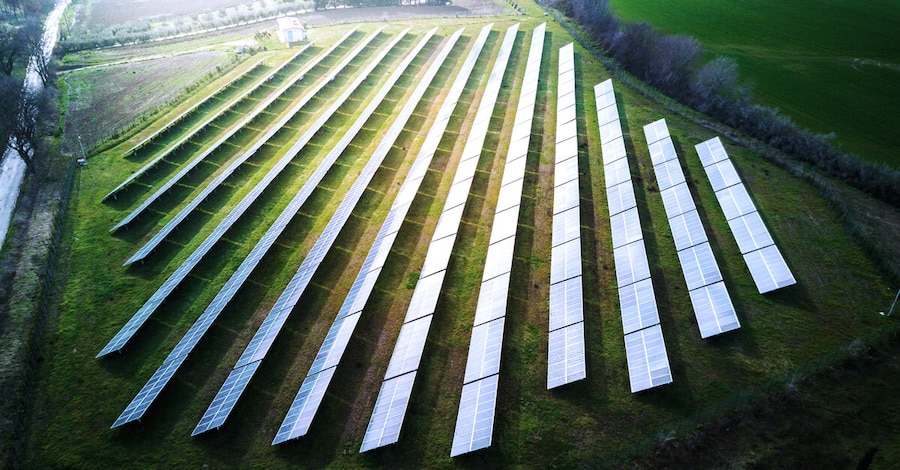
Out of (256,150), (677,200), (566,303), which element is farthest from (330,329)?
(677,200)

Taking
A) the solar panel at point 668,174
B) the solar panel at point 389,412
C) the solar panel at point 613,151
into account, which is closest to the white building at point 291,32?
the solar panel at point 613,151

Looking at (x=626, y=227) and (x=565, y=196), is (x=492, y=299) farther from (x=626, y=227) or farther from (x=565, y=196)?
(x=565, y=196)

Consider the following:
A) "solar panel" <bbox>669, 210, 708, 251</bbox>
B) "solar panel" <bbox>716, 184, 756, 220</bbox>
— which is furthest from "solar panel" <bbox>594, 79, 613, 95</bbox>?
"solar panel" <bbox>669, 210, 708, 251</bbox>

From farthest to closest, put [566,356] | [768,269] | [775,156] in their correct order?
[775,156], [768,269], [566,356]

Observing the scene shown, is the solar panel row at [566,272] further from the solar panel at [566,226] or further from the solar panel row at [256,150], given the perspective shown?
the solar panel row at [256,150]

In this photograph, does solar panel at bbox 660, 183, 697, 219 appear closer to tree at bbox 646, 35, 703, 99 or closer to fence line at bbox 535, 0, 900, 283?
fence line at bbox 535, 0, 900, 283

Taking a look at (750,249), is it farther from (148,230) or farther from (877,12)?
(877,12)

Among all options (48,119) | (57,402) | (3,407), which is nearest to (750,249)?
(57,402)
